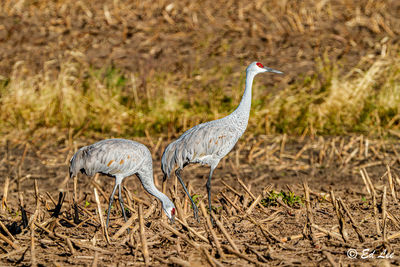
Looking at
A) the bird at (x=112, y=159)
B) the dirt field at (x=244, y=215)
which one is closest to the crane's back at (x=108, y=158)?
→ the bird at (x=112, y=159)

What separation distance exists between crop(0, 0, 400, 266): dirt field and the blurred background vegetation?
44 mm

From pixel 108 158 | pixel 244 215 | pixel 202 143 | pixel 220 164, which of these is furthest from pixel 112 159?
pixel 220 164

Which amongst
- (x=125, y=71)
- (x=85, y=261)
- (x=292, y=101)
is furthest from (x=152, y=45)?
(x=85, y=261)

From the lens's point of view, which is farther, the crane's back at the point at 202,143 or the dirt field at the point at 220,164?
the crane's back at the point at 202,143

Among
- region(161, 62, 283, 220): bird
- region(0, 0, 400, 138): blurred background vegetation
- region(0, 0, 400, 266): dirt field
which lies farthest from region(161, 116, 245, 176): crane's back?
region(0, 0, 400, 138): blurred background vegetation

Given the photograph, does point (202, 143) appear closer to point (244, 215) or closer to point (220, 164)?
point (244, 215)

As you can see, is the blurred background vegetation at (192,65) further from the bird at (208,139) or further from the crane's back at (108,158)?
the crane's back at (108,158)

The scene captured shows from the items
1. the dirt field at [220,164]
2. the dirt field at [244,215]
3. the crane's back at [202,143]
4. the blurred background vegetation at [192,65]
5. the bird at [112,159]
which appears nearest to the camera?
the dirt field at [244,215]

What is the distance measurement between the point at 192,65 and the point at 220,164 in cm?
362

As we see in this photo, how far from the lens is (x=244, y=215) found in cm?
522

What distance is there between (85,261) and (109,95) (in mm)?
6017

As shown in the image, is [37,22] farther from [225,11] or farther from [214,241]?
[214,241]

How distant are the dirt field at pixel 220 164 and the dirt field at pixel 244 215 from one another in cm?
2

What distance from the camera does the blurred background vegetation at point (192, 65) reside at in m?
9.38
